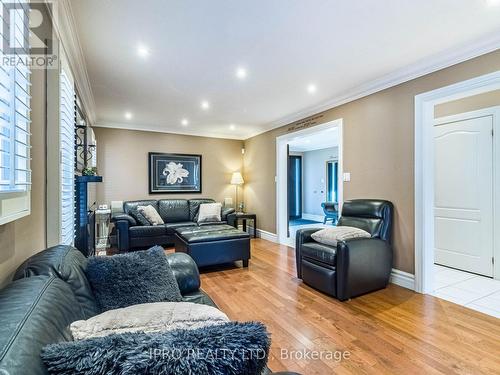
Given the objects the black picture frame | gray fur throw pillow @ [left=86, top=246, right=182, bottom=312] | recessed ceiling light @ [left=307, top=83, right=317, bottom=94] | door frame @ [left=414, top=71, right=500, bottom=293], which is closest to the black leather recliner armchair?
door frame @ [left=414, top=71, right=500, bottom=293]

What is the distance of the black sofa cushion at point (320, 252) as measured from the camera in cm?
Answer: 265

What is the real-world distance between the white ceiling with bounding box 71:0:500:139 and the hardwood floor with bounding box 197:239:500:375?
2.49 m

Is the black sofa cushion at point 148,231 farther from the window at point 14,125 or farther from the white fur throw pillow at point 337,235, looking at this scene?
the window at point 14,125

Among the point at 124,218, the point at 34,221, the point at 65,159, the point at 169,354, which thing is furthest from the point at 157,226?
the point at 169,354

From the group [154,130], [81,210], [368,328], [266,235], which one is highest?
[154,130]

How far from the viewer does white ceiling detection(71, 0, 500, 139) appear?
6.22 ft

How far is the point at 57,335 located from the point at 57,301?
20cm

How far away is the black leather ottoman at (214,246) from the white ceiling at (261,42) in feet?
6.55

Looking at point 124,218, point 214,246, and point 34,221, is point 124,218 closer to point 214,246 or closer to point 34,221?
point 214,246

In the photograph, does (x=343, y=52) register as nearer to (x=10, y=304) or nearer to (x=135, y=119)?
(x=10, y=304)

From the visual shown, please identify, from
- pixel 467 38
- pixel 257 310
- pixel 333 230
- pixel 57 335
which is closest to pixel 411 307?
pixel 333 230

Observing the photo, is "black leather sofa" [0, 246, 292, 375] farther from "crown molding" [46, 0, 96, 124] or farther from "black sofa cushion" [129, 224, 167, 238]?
"black sofa cushion" [129, 224, 167, 238]

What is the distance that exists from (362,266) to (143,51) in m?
3.09

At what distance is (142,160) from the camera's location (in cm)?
548
